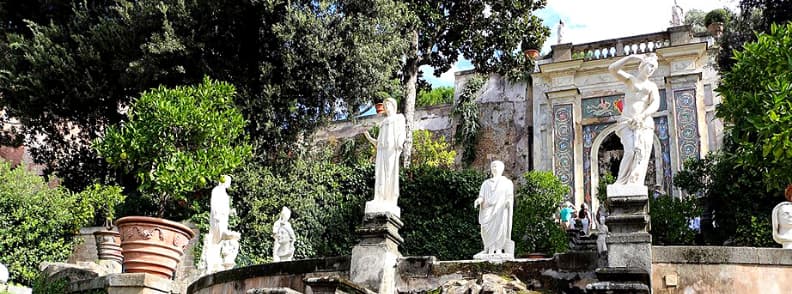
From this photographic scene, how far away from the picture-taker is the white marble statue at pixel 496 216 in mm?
10492

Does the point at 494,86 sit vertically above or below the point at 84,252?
above

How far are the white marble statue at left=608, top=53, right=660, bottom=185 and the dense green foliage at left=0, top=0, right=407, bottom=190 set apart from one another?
33.5 feet

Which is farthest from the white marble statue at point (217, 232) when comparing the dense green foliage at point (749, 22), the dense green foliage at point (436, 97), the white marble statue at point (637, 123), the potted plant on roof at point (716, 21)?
the potted plant on roof at point (716, 21)

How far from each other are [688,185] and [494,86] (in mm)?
9293

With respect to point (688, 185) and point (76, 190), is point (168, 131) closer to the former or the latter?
point (76, 190)

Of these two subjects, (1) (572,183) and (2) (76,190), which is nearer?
(2) (76,190)

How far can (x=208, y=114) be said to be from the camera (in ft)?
56.2

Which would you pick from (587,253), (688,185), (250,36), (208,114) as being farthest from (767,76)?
(250,36)

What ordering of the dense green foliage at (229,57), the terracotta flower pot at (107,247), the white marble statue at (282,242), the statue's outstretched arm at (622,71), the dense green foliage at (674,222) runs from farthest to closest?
the dense green foliage at (229,57) → the dense green foliage at (674,222) → the terracotta flower pot at (107,247) → the white marble statue at (282,242) → the statue's outstretched arm at (622,71)

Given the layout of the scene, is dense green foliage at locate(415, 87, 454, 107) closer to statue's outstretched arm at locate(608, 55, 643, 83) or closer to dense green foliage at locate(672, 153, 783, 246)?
dense green foliage at locate(672, 153, 783, 246)

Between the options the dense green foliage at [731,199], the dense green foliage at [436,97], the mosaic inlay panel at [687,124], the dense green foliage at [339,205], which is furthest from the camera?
the dense green foliage at [436,97]

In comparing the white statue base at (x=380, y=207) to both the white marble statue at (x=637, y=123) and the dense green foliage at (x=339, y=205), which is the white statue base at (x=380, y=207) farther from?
A: the dense green foliage at (x=339, y=205)

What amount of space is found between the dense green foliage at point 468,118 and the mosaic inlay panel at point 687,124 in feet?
21.8

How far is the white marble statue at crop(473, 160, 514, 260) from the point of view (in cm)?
1049
